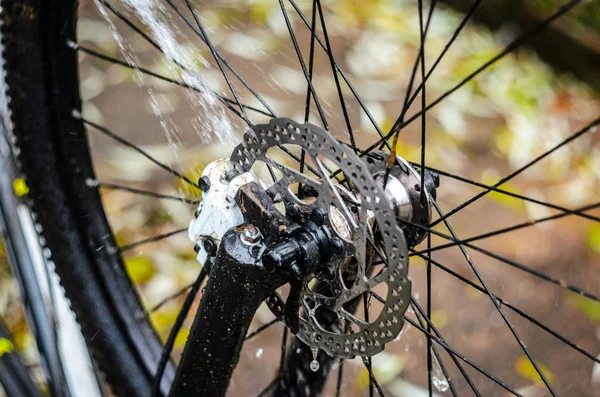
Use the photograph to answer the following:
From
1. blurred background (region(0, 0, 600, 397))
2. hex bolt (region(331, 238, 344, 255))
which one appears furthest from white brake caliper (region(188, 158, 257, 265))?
blurred background (region(0, 0, 600, 397))

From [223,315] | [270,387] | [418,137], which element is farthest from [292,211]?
[418,137]

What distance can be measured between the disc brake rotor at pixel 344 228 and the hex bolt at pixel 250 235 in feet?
0.13

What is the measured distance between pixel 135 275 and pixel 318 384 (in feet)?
2.11

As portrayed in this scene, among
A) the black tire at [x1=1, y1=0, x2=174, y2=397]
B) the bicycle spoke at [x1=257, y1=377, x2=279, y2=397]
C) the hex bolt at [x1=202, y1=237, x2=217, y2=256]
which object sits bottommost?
the hex bolt at [x1=202, y1=237, x2=217, y2=256]

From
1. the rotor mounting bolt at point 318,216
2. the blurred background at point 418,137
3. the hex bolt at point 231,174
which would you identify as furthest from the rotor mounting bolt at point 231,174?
the blurred background at point 418,137

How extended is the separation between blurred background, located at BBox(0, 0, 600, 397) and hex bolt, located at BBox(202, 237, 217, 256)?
0.34 m

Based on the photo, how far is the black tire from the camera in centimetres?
101

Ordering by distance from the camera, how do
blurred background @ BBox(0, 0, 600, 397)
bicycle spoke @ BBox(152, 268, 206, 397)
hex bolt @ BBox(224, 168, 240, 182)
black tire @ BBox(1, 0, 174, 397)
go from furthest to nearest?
blurred background @ BBox(0, 0, 600, 397) < black tire @ BBox(1, 0, 174, 397) < bicycle spoke @ BBox(152, 268, 206, 397) < hex bolt @ BBox(224, 168, 240, 182)

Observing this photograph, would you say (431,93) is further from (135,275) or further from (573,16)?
(135,275)

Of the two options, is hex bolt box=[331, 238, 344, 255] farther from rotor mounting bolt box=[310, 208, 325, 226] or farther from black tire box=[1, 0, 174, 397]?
black tire box=[1, 0, 174, 397]

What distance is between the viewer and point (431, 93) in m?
2.06

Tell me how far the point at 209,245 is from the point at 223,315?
0.07 metres

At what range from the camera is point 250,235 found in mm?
694

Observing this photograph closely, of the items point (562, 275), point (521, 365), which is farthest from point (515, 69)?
point (521, 365)
